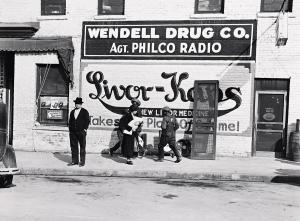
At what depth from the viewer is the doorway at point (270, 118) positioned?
13664mm

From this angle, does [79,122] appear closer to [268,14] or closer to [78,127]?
[78,127]

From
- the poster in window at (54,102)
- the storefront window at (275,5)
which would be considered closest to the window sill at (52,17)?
the poster in window at (54,102)

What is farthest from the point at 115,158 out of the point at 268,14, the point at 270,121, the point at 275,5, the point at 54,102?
the point at 275,5

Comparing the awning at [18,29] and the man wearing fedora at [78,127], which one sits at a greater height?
the awning at [18,29]

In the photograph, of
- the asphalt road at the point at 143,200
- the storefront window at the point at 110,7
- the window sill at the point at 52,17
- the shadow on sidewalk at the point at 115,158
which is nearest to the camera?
the asphalt road at the point at 143,200

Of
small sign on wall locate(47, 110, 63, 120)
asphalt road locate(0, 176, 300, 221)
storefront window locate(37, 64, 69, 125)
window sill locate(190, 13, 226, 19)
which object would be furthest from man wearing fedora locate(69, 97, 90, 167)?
window sill locate(190, 13, 226, 19)

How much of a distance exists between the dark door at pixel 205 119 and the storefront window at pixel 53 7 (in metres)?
5.32

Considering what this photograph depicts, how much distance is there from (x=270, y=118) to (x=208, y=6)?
13.6ft

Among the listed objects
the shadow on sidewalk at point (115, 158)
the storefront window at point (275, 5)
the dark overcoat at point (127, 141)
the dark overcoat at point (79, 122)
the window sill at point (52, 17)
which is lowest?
the shadow on sidewalk at point (115, 158)

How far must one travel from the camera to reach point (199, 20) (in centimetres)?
1387

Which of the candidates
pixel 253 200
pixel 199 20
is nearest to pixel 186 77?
pixel 199 20

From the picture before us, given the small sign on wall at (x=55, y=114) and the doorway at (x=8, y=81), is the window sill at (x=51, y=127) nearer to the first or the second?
the small sign on wall at (x=55, y=114)

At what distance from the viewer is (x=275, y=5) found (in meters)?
13.5

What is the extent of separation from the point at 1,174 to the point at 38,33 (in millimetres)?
7859
